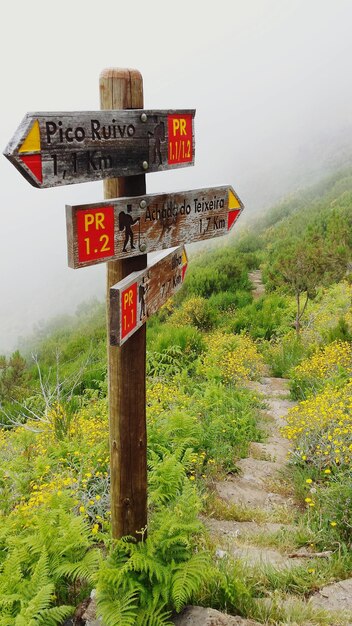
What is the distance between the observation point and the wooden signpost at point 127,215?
2061 mm

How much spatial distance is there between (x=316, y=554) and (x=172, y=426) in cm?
174

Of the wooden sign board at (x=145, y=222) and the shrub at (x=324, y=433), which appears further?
the shrub at (x=324, y=433)

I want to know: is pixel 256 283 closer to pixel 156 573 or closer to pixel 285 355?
pixel 285 355

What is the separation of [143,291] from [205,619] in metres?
1.78

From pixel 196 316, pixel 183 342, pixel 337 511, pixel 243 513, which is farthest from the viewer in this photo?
pixel 196 316

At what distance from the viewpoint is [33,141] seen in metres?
1.92

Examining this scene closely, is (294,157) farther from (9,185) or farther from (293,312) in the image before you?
(9,185)

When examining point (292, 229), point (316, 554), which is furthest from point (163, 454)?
point (292, 229)

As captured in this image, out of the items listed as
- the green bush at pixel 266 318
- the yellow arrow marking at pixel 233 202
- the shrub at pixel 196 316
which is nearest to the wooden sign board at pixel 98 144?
the yellow arrow marking at pixel 233 202

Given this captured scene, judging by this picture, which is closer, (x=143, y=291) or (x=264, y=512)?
(x=143, y=291)

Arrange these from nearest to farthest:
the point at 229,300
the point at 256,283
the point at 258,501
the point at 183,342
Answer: the point at 258,501 < the point at 183,342 < the point at 229,300 < the point at 256,283

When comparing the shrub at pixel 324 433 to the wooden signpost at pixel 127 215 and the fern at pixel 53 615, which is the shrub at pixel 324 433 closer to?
the wooden signpost at pixel 127 215

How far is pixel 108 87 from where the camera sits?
253 cm

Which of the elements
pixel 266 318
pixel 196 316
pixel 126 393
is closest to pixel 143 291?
pixel 126 393
